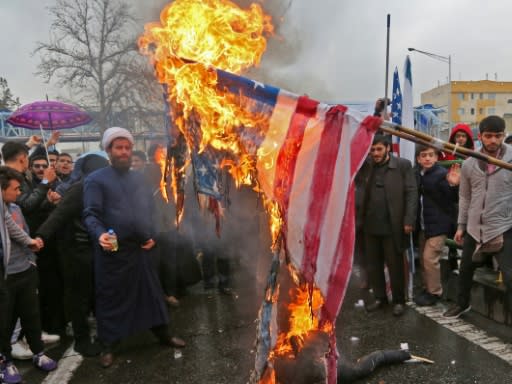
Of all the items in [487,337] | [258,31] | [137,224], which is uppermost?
[258,31]

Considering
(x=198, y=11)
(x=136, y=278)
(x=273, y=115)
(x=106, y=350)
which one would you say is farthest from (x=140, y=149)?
(x=273, y=115)

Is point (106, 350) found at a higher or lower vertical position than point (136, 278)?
lower

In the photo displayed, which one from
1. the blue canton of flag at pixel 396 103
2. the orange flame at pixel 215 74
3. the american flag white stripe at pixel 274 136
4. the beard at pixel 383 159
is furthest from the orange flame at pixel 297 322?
the blue canton of flag at pixel 396 103

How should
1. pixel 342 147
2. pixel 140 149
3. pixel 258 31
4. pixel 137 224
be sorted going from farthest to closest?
1. pixel 140 149
2. pixel 137 224
3. pixel 258 31
4. pixel 342 147

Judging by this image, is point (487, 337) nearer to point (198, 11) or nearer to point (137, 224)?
point (137, 224)

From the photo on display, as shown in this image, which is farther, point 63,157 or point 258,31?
point 63,157

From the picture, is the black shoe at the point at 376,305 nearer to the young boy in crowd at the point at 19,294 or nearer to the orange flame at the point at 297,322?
the orange flame at the point at 297,322

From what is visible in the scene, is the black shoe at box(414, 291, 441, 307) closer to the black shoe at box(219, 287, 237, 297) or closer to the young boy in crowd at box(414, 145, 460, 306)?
the young boy in crowd at box(414, 145, 460, 306)

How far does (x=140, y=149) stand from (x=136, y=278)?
172cm

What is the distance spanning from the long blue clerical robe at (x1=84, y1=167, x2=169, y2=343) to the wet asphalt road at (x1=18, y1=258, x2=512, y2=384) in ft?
1.22

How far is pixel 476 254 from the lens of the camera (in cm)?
444

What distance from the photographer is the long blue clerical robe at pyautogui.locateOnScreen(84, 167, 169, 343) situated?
3986 mm

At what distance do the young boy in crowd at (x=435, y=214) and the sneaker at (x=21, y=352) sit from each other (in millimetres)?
4425

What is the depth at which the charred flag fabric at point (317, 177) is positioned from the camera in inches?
95.0
